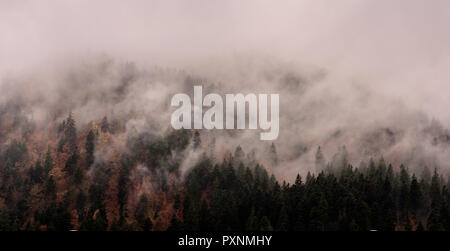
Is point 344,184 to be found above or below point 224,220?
above

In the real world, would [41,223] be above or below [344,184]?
below

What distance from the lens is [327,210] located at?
152m
